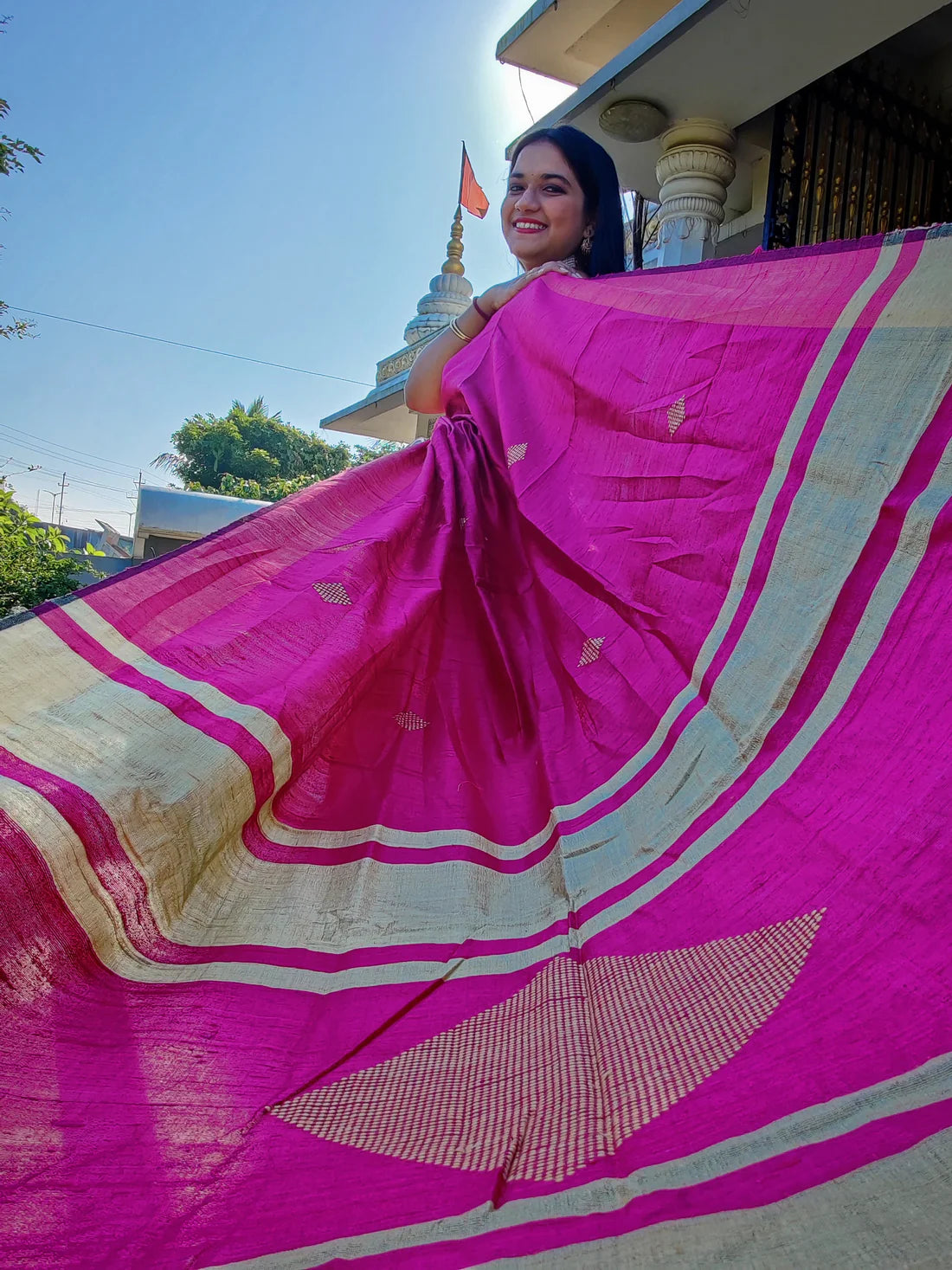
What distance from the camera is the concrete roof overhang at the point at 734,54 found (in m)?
2.71

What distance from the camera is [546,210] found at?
196 cm

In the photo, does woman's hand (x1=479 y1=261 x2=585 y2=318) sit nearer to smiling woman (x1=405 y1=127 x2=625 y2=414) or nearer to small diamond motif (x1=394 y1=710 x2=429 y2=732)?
smiling woman (x1=405 y1=127 x2=625 y2=414)

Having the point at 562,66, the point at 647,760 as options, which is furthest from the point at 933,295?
the point at 562,66

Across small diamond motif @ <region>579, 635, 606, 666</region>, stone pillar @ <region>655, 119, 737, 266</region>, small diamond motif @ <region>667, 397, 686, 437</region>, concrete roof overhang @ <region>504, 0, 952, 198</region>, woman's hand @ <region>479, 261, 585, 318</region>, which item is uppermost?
concrete roof overhang @ <region>504, 0, 952, 198</region>

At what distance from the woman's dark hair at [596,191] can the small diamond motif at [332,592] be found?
3.88 ft

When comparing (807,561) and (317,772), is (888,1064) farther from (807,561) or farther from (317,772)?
(317,772)

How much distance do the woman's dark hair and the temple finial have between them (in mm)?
6553

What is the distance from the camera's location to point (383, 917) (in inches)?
32.2

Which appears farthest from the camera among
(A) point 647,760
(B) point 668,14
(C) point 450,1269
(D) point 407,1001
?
(B) point 668,14

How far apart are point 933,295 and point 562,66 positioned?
4.26 m

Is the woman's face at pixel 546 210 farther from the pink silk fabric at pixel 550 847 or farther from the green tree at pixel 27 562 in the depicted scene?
the green tree at pixel 27 562

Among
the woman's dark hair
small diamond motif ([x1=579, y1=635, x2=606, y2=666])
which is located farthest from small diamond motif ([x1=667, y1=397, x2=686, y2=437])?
the woman's dark hair

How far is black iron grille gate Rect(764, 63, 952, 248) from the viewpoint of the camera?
10.2 feet

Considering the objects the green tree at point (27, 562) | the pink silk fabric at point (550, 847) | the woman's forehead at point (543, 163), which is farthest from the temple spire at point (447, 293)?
the pink silk fabric at point (550, 847)
